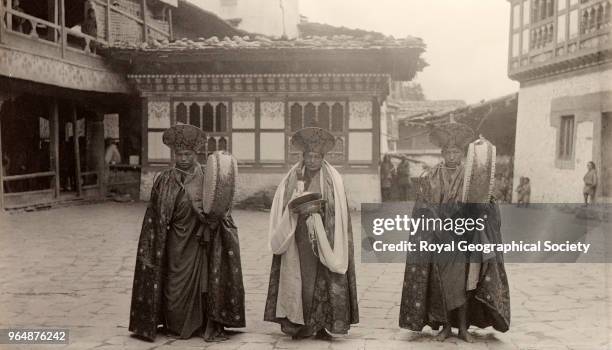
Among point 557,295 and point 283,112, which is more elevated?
point 283,112

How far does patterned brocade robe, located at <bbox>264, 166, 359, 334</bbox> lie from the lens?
4664 mm

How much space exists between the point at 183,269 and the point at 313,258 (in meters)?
1.04

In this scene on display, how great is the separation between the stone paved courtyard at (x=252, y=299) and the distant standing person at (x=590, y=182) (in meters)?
5.04

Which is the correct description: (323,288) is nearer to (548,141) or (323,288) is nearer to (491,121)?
(548,141)

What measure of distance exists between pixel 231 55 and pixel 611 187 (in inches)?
329

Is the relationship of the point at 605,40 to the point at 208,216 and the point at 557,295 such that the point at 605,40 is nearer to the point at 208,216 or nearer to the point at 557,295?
the point at 557,295

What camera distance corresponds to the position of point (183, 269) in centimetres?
479

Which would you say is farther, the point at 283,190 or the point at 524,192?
the point at 524,192

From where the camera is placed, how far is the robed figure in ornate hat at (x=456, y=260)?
4605 millimetres

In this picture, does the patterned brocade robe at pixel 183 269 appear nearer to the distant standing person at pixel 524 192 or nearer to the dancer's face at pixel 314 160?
the dancer's face at pixel 314 160

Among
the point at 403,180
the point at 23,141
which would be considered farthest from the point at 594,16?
the point at 23,141

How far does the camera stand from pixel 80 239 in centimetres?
965

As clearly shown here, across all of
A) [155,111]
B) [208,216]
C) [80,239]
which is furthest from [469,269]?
[155,111]

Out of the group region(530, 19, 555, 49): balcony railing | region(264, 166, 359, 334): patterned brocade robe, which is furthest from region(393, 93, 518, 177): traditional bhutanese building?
region(264, 166, 359, 334): patterned brocade robe
